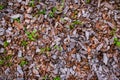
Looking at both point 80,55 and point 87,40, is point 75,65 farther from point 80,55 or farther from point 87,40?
point 87,40

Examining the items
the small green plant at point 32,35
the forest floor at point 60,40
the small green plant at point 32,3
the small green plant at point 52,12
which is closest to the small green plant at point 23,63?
the forest floor at point 60,40

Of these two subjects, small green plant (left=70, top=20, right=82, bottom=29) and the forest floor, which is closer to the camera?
the forest floor

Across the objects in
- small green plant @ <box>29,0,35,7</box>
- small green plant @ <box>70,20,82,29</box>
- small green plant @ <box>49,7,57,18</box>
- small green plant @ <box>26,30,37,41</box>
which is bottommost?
small green plant @ <box>26,30,37,41</box>

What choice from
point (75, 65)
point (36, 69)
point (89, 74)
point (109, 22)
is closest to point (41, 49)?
point (36, 69)

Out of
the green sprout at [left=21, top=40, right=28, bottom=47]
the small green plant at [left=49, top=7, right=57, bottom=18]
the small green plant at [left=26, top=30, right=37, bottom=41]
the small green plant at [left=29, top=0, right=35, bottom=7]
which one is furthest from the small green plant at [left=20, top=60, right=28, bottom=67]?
the small green plant at [left=29, top=0, right=35, bottom=7]

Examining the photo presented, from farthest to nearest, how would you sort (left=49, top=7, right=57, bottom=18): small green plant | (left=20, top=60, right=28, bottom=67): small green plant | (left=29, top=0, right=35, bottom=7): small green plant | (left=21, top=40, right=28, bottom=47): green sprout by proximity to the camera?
1. (left=29, top=0, right=35, bottom=7): small green plant
2. (left=49, top=7, right=57, bottom=18): small green plant
3. (left=21, top=40, right=28, bottom=47): green sprout
4. (left=20, top=60, right=28, bottom=67): small green plant

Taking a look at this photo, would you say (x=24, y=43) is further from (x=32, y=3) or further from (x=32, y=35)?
(x=32, y=3)

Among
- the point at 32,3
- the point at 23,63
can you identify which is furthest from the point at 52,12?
the point at 23,63

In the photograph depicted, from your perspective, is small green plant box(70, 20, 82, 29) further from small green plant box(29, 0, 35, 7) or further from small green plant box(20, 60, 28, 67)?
small green plant box(20, 60, 28, 67)
